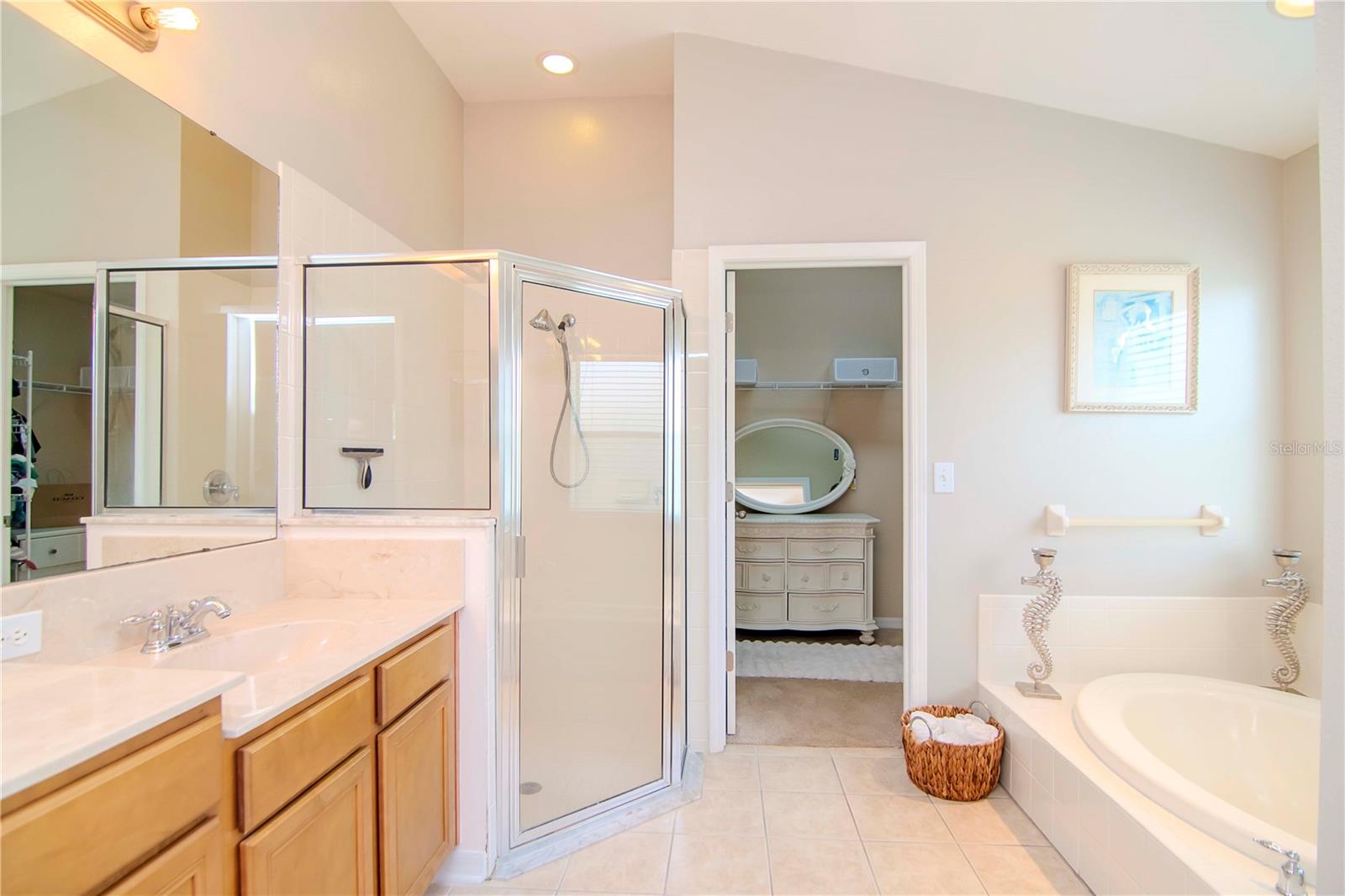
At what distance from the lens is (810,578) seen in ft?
12.6

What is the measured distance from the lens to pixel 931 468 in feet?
7.68

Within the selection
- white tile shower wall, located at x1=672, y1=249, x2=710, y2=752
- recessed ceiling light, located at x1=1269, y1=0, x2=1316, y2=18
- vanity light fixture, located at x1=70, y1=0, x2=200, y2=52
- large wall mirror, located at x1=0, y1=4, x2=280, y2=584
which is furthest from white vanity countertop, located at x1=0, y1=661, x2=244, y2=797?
recessed ceiling light, located at x1=1269, y1=0, x2=1316, y2=18

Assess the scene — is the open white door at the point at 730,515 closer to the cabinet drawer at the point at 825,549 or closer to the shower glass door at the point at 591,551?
the shower glass door at the point at 591,551

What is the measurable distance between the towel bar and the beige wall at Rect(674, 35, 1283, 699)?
0.04 metres

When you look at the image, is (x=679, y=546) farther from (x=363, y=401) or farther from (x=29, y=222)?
(x=29, y=222)

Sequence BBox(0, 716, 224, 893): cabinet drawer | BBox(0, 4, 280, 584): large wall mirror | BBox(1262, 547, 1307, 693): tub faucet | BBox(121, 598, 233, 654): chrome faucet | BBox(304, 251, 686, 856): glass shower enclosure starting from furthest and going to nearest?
BBox(1262, 547, 1307, 693): tub faucet < BBox(304, 251, 686, 856): glass shower enclosure < BBox(121, 598, 233, 654): chrome faucet < BBox(0, 4, 280, 584): large wall mirror < BBox(0, 716, 224, 893): cabinet drawer

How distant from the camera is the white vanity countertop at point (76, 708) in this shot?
0.70m

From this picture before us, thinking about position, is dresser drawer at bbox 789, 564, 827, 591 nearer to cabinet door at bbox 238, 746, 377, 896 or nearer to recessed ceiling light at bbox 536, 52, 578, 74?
cabinet door at bbox 238, 746, 377, 896

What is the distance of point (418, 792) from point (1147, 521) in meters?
2.70

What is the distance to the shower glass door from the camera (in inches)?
72.7

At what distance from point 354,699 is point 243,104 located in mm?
1620

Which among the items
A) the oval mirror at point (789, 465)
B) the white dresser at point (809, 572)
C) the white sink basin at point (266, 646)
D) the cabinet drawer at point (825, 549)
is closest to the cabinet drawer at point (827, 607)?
the white dresser at point (809, 572)

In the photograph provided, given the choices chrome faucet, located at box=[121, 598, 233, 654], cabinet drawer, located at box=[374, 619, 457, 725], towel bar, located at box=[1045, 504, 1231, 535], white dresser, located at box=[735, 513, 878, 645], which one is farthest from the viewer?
white dresser, located at box=[735, 513, 878, 645]

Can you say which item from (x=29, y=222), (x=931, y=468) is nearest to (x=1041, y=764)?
(x=931, y=468)
